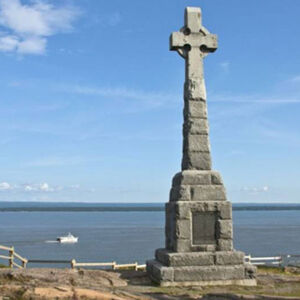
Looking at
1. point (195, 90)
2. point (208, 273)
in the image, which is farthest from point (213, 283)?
point (195, 90)

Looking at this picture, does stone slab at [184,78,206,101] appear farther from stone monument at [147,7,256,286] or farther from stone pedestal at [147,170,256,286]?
stone pedestal at [147,170,256,286]

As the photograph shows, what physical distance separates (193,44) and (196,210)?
13.5 ft

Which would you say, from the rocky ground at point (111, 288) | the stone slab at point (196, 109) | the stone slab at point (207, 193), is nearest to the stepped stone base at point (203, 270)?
the rocky ground at point (111, 288)

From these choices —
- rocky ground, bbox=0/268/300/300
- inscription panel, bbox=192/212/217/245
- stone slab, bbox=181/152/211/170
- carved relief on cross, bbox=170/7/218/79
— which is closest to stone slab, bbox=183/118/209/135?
stone slab, bbox=181/152/211/170

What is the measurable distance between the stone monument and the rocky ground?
44 cm

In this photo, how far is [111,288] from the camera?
9289mm

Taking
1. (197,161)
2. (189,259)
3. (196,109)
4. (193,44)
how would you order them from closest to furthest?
1. (189,259)
2. (197,161)
3. (196,109)
4. (193,44)

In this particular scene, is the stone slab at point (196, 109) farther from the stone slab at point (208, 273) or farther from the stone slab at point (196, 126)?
the stone slab at point (208, 273)

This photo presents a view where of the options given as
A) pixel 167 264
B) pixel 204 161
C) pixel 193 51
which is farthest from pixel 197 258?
pixel 193 51

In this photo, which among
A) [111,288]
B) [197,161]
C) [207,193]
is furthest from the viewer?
[197,161]

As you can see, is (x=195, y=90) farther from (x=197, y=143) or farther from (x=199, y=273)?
(x=199, y=273)

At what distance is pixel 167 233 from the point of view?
11570mm

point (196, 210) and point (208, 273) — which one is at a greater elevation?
point (196, 210)

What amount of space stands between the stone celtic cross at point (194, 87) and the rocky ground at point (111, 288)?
297cm
